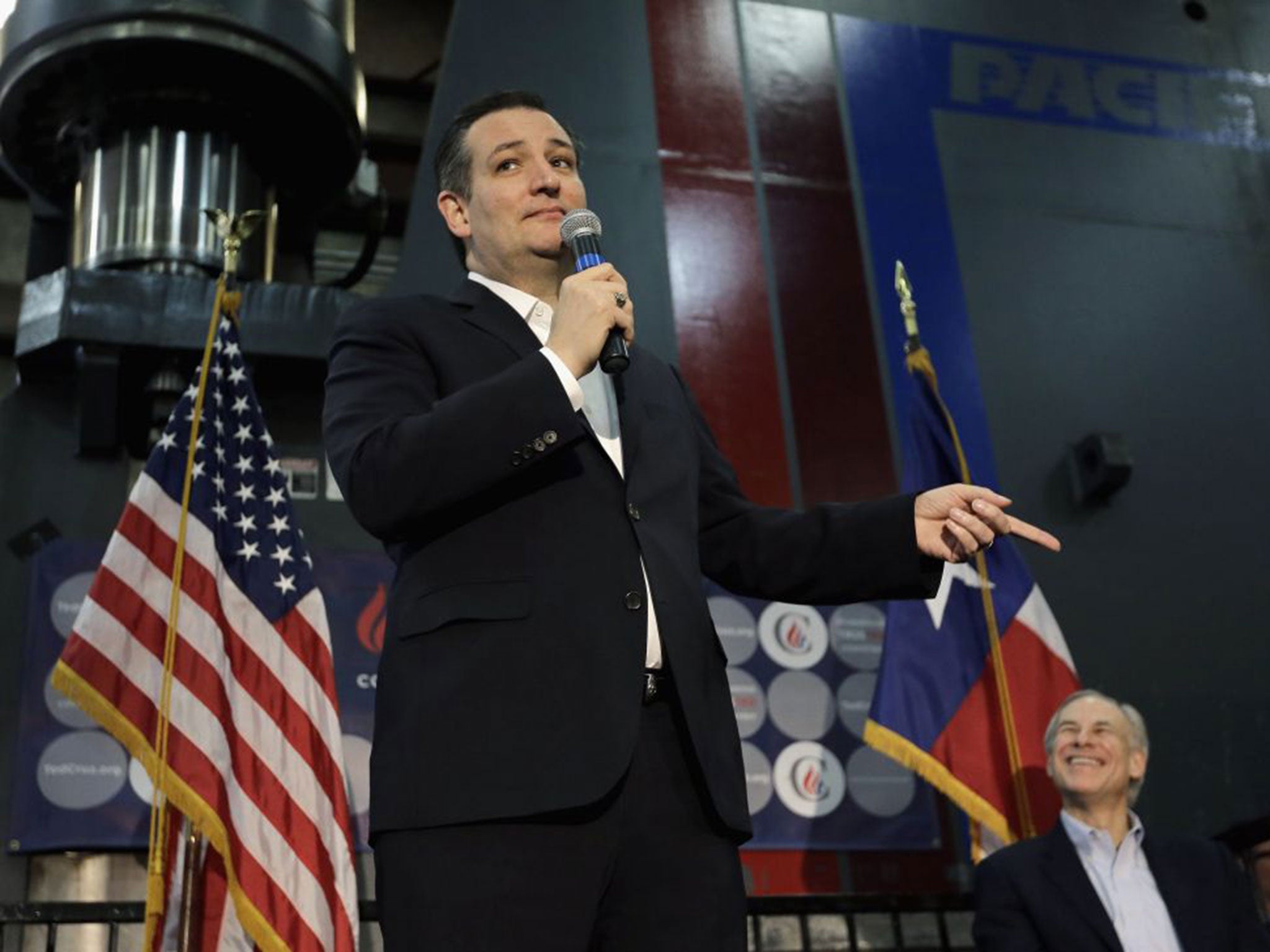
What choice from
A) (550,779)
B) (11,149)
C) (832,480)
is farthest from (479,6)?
(550,779)

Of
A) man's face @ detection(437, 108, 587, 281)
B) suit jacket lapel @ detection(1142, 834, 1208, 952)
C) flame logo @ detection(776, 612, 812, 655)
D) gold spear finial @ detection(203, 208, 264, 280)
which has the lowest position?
suit jacket lapel @ detection(1142, 834, 1208, 952)

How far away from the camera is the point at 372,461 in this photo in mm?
1310

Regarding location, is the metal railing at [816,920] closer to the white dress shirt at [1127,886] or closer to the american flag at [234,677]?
the american flag at [234,677]

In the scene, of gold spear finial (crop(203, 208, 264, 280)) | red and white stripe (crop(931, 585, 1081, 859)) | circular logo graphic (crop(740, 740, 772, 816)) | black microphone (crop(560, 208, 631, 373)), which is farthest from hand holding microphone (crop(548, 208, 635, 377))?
circular logo graphic (crop(740, 740, 772, 816))

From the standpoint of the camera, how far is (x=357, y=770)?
12.5 ft

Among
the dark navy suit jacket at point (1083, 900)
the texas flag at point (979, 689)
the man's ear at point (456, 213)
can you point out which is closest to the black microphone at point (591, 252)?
the man's ear at point (456, 213)

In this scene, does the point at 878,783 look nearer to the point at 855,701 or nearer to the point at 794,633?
the point at 855,701

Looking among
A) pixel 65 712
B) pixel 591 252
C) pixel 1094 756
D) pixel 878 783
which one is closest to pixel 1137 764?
pixel 1094 756

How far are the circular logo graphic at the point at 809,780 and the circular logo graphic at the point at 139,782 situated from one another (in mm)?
1684

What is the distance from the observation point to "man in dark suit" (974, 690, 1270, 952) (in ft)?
10.1

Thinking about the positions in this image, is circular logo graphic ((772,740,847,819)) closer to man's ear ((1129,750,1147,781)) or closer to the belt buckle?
man's ear ((1129,750,1147,781))

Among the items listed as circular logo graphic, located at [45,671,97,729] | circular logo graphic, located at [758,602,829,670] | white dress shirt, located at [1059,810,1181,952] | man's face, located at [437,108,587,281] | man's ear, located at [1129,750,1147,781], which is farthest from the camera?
circular logo graphic, located at [758,602,829,670]

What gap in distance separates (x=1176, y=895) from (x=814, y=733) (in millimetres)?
1214

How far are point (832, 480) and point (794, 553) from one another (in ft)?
9.93
